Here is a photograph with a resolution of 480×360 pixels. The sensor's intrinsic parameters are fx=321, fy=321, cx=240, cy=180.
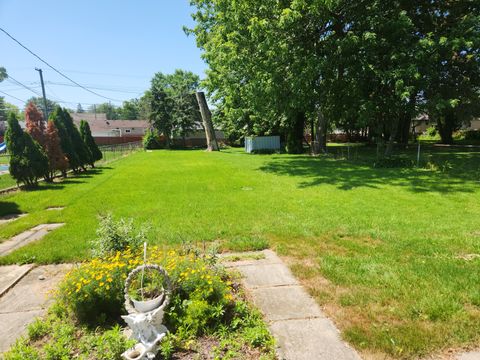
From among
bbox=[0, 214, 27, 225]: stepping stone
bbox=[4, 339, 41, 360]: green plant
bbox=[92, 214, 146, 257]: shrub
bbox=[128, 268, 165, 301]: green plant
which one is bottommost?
bbox=[0, 214, 27, 225]: stepping stone

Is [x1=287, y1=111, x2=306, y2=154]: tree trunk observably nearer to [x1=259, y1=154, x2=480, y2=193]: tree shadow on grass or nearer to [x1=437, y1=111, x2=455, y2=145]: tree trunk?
[x1=259, y1=154, x2=480, y2=193]: tree shadow on grass

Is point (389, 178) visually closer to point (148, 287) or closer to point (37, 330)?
point (148, 287)

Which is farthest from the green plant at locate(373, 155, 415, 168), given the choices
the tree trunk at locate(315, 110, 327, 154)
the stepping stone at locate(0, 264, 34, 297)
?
the stepping stone at locate(0, 264, 34, 297)

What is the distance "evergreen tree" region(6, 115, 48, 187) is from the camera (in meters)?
10.0

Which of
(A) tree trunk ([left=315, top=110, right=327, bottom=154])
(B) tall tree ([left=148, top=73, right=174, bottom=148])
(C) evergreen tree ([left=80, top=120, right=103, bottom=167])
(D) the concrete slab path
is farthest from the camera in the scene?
(B) tall tree ([left=148, top=73, right=174, bottom=148])

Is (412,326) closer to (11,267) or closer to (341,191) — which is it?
(11,267)

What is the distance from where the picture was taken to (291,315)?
2875mm

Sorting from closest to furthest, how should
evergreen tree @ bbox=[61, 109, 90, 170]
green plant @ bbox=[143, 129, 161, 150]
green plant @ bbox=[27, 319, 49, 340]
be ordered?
green plant @ bbox=[27, 319, 49, 340] < evergreen tree @ bbox=[61, 109, 90, 170] < green plant @ bbox=[143, 129, 161, 150]

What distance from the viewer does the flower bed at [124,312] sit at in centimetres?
238

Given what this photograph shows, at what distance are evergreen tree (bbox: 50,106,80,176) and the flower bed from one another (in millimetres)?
11478

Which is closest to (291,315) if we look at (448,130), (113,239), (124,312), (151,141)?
(124,312)

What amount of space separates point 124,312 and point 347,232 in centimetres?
366

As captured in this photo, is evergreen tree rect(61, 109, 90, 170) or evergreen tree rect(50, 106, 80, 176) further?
evergreen tree rect(61, 109, 90, 170)

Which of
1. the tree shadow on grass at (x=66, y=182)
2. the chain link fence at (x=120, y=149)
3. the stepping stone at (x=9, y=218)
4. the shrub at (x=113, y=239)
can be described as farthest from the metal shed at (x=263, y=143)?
the shrub at (x=113, y=239)
